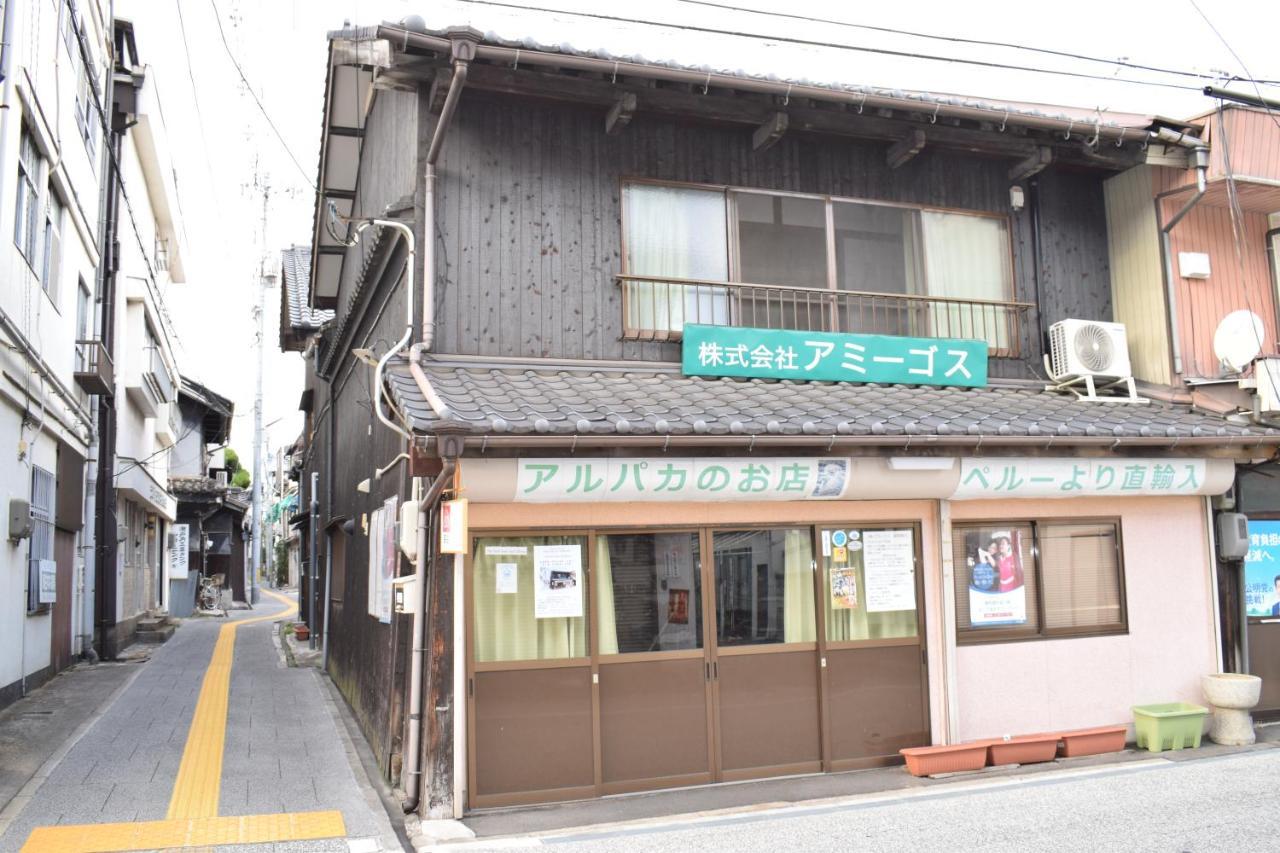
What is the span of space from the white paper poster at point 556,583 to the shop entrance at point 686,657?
12 millimetres

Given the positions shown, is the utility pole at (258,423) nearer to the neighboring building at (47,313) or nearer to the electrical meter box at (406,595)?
the neighboring building at (47,313)

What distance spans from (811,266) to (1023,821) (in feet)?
19.1

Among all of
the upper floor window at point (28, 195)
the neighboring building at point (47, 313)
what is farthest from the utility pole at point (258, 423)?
the upper floor window at point (28, 195)

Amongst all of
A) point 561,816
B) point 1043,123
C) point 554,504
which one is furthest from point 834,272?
point 561,816

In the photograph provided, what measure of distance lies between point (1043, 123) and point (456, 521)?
731 cm

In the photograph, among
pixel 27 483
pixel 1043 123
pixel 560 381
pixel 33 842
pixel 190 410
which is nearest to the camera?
pixel 33 842

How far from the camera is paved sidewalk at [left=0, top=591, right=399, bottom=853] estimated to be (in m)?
7.25

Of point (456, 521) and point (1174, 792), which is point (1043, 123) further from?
point (456, 521)

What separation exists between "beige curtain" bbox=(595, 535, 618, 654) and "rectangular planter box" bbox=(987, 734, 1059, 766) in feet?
12.3

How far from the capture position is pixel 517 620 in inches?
322

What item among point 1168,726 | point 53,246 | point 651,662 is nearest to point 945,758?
point 1168,726

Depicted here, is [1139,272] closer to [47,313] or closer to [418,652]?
[418,652]

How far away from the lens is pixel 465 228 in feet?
30.0

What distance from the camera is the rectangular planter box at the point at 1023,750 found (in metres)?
9.11
